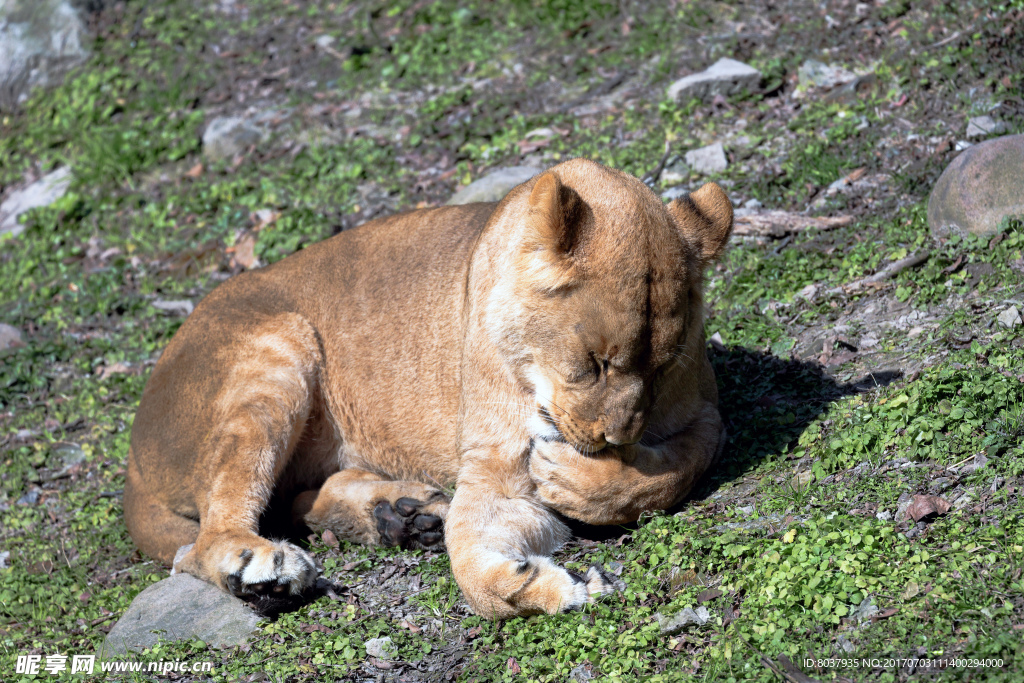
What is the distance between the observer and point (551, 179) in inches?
151

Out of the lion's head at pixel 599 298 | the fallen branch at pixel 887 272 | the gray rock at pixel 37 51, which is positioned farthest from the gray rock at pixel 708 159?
the gray rock at pixel 37 51

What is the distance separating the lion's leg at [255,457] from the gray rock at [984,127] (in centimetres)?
508

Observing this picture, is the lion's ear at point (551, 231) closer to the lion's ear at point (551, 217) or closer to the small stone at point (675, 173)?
the lion's ear at point (551, 217)

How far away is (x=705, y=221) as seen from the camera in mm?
4379

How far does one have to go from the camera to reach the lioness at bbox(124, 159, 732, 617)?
4.00m

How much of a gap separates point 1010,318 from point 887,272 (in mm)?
1058

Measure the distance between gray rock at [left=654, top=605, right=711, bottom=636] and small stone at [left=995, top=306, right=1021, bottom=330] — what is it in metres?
2.38

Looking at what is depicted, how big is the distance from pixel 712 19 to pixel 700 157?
256 centimetres

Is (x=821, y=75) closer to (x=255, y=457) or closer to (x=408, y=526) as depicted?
(x=408, y=526)

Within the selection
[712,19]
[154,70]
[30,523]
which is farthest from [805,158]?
[154,70]

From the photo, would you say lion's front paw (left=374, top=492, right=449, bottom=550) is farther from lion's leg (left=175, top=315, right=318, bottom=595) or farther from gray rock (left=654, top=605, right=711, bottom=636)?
gray rock (left=654, top=605, right=711, bottom=636)

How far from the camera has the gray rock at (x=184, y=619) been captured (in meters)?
4.76

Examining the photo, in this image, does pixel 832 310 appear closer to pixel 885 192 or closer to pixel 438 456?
pixel 885 192

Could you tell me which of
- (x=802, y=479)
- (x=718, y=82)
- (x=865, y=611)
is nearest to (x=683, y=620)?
(x=865, y=611)
